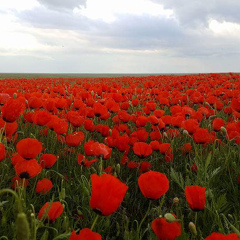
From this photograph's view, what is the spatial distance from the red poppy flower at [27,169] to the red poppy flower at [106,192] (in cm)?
61

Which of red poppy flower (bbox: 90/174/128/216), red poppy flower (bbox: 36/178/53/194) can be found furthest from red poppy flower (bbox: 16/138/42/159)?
red poppy flower (bbox: 90/174/128/216)

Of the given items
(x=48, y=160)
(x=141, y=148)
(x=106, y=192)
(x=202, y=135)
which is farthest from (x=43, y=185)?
(x=202, y=135)

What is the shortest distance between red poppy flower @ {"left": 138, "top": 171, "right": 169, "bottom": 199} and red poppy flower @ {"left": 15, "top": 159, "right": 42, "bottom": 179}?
63 cm

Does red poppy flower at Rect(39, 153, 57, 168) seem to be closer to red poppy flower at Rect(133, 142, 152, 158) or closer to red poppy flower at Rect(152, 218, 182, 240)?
red poppy flower at Rect(133, 142, 152, 158)

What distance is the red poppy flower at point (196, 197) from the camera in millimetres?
1197

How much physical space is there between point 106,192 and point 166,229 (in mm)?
286

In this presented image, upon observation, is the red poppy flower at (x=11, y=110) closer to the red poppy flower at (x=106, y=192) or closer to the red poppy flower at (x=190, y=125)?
the red poppy flower at (x=106, y=192)

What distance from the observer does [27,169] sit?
4.87ft

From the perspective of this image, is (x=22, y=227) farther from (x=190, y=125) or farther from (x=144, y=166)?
(x=190, y=125)

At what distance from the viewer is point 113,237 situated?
4.88 feet

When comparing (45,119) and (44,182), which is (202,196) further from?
(45,119)

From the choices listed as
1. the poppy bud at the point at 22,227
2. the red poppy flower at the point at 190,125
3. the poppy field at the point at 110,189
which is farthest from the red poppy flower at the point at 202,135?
the poppy bud at the point at 22,227

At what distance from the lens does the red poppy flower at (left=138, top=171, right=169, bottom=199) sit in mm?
1149

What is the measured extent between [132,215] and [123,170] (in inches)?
22.2
